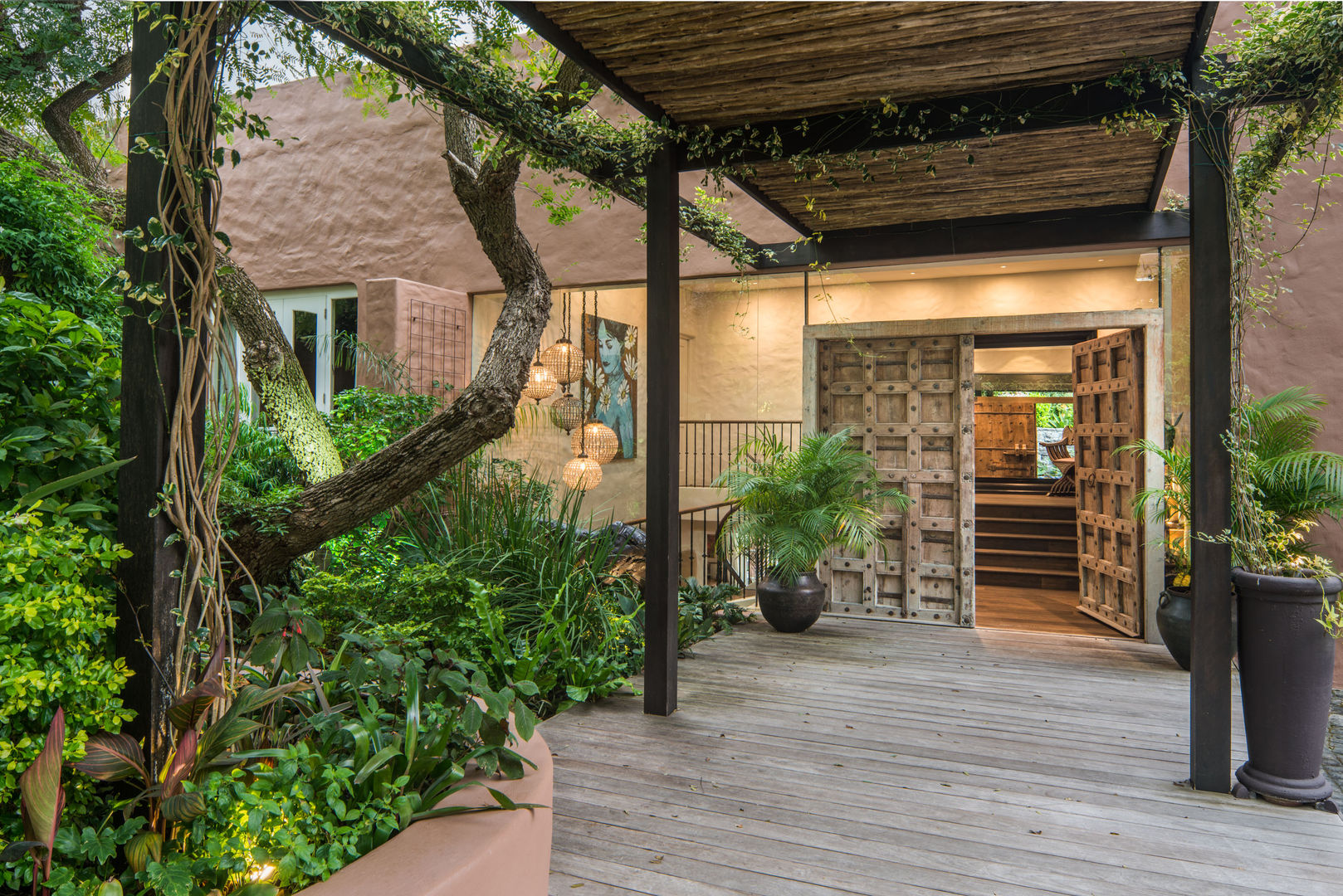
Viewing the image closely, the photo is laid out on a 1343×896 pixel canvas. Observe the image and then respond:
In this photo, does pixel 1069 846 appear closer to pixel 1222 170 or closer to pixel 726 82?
pixel 1222 170

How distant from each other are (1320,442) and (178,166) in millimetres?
6748

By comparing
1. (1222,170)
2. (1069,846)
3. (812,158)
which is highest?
(812,158)

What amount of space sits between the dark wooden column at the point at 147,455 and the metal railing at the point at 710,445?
9.10m

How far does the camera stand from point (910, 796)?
3.04m

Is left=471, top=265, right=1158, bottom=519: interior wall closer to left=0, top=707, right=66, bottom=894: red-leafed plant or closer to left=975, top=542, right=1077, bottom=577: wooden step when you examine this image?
left=975, top=542, right=1077, bottom=577: wooden step

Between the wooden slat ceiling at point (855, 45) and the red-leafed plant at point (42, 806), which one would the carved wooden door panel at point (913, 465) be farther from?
the red-leafed plant at point (42, 806)

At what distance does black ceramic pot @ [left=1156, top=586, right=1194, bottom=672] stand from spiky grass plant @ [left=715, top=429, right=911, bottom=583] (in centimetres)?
177

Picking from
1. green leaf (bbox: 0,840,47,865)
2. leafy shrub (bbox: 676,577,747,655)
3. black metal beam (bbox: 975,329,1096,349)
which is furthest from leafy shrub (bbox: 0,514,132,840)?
black metal beam (bbox: 975,329,1096,349)

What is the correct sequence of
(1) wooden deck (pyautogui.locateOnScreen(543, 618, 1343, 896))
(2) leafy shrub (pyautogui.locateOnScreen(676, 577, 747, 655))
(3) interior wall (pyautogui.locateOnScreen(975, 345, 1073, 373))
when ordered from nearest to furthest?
(1) wooden deck (pyautogui.locateOnScreen(543, 618, 1343, 896)) < (2) leafy shrub (pyautogui.locateOnScreen(676, 577, 747, 655)) < (3) interior wall (pyautogui.locateOnScreen(975, 345, 1073, 373))

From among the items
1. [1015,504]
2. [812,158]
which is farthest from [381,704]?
[1015,504]

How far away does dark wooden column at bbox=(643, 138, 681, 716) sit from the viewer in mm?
3982

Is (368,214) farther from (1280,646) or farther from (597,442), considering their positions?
(1280,646)

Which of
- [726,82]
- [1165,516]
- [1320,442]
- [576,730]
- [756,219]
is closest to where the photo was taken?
[726,82]

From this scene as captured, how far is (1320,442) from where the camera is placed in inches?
218
